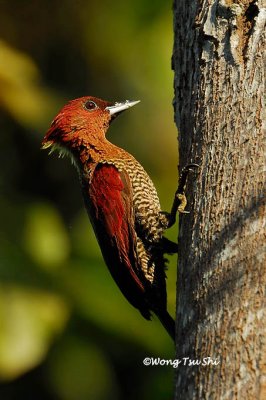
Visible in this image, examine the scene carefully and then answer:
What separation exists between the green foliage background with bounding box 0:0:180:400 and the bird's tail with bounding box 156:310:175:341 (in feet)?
0.58

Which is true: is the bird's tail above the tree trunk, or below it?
below

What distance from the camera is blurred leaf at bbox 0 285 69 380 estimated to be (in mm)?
4699

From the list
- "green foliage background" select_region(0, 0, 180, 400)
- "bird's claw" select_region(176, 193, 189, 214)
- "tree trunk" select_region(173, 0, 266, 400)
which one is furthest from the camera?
"green foliage background" select_region(0, 0, 180, 400)

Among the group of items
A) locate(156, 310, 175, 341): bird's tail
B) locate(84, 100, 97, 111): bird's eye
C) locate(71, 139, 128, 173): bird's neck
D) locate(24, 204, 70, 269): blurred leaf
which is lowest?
locate(156, 310, 175, 341): bird's tail

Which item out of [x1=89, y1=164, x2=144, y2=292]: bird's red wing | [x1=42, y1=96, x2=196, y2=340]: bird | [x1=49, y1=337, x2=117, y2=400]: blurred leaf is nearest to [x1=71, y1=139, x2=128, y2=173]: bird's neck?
[x1=42, y1=96, x2=196, y2=340]: bird

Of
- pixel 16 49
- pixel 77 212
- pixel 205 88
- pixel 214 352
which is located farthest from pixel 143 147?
pixel 214 352

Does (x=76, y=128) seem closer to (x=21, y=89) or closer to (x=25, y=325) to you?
(x=21, y=89)

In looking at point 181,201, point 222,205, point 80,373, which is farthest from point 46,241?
point 222,205

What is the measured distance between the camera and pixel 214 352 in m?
2.92

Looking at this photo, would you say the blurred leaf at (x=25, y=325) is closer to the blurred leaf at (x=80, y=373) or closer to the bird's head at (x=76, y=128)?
the blurred leaf at (x=80, y=373)

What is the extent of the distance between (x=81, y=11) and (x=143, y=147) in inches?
49.0

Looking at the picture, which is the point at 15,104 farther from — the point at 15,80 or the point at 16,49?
the point at 16,49

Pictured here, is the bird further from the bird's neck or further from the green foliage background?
the green foliage background

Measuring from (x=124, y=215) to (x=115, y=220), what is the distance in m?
0.08
